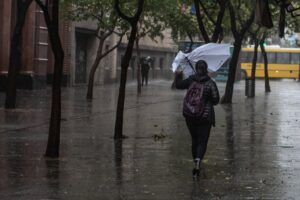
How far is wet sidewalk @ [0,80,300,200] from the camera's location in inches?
327

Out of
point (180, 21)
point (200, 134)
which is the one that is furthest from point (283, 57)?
point (200, 134)

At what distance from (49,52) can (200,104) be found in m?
26.5

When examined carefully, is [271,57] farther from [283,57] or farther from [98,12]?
[98,12]

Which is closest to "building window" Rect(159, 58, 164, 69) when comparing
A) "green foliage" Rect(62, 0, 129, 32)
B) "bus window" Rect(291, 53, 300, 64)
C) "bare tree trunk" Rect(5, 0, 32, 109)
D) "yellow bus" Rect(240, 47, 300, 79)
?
"yellow bus" Rect(240, 47, 300, 79)

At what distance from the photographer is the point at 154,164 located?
1036 centimetres

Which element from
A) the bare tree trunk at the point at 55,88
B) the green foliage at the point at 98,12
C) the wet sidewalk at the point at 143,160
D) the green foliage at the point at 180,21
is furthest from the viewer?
the green foliage at the point at 180,21

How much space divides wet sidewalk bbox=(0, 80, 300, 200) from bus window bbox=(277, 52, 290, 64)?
4590 cm

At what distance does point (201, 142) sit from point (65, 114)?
30.9ft

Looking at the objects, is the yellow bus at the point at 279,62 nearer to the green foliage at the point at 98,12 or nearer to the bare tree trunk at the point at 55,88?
the green foliage at the point at 98,12

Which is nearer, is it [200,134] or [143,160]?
[200,134]

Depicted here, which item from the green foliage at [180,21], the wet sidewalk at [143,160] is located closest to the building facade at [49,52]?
the green foliage at [180,21]

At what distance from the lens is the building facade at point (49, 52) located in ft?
92.5

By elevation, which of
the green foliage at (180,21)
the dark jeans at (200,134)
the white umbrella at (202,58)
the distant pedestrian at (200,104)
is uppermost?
the green foliage at (180,21)

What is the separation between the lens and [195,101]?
9.37 meters
